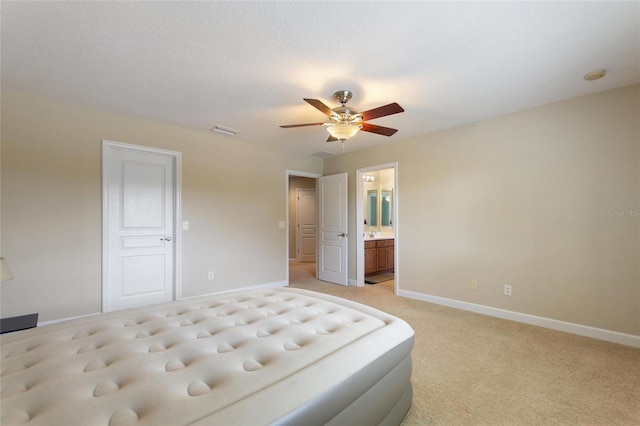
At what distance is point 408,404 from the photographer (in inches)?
68.7

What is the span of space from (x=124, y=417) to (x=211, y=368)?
1.00 feet

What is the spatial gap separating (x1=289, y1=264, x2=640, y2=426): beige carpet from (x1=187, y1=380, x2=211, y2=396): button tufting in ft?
4.35

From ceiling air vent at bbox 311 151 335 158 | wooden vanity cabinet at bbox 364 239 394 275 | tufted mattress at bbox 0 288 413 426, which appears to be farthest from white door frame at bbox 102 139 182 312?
wooden vanity cabinet at bbox 364 239 394 275

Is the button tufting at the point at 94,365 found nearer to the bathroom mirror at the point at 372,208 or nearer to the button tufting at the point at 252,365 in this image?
the button tufting at the point at 252,365

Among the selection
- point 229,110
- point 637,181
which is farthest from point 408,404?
point 229,110

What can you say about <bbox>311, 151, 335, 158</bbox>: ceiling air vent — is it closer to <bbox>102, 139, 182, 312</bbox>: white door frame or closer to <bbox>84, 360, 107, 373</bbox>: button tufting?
<bbox>102, 139, 182, 312</bbox>: white door frame

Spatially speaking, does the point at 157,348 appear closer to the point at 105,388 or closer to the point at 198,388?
the point at 105,388

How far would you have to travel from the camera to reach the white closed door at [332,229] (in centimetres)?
523

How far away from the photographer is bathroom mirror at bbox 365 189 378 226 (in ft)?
23.2

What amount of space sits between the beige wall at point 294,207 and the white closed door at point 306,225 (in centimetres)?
12

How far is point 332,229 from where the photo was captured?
17.8ft

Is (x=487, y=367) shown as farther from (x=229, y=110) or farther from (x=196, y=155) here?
(x=196, y=155)

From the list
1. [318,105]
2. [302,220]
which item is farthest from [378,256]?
[318,105]

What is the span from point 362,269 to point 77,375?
14.6 ft
